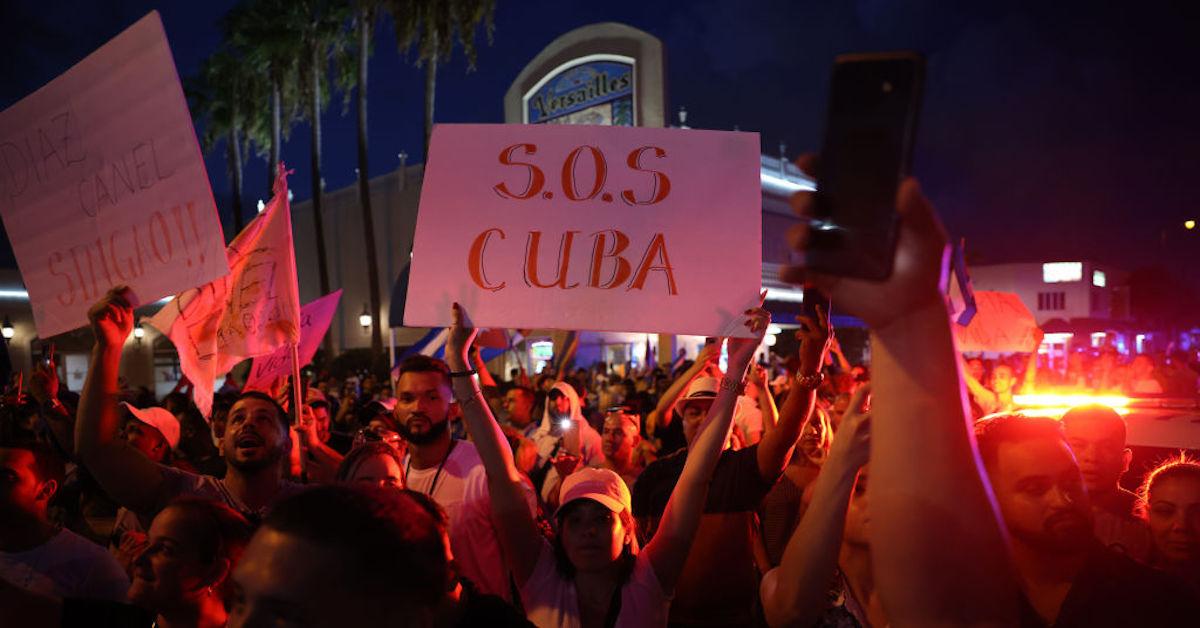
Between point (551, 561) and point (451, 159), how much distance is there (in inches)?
71.4

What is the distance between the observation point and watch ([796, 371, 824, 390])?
3217 millimetres

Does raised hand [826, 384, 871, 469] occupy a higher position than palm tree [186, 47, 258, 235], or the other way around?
palm tree [186, 47, 258, 235]

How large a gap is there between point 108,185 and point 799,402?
3523mm

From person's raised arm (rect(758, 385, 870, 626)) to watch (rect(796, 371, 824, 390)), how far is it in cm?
110

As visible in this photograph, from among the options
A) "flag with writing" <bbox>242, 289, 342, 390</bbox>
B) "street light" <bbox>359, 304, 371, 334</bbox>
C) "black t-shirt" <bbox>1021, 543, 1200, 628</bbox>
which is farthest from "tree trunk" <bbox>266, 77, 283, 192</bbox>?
"black t-shirt" <bbox>1021, 543, 1200, 628</bbox>

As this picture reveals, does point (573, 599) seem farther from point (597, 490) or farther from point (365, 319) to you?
point (365, 319)

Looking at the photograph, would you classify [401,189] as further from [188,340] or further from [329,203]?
[188,340]

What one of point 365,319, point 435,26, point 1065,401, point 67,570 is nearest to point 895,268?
point 67,570

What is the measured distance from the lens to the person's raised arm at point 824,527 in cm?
203

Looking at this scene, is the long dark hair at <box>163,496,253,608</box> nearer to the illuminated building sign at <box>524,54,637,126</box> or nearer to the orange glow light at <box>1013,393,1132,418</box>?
the orange glow light at <box>1013,393,1132,418</box>

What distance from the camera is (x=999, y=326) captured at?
390 inches

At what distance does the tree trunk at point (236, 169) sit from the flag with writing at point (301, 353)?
28.4 m

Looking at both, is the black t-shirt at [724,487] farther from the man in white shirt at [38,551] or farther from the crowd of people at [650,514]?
the man in white shirt at [38,551]

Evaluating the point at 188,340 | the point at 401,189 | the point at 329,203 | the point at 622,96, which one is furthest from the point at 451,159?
the point at 329,203
